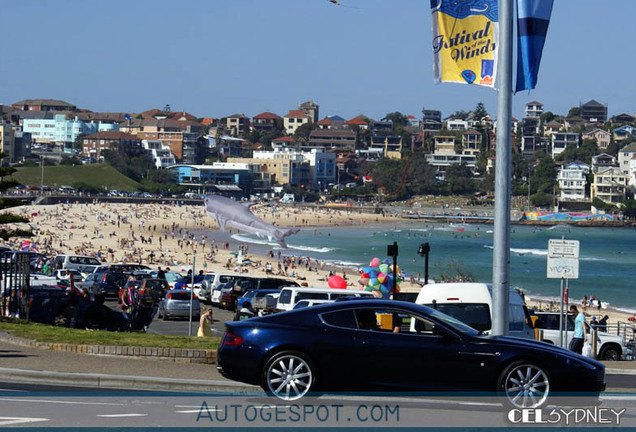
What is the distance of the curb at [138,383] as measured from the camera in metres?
10.0

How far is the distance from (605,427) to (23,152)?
566 feet

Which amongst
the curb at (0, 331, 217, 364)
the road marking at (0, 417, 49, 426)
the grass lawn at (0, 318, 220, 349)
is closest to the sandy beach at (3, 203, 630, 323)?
the grass lawn at (0, 318, 220, 349)

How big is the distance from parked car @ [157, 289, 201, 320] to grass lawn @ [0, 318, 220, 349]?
12.1 m

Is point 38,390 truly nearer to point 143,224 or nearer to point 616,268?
point 616,268

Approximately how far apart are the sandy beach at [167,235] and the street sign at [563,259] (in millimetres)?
27428

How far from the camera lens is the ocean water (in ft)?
206

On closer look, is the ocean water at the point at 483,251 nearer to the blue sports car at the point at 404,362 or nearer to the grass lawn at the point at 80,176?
the blue sports car at the point at 404,362

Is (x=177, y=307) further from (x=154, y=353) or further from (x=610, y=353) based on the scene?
(x=154, y=353)

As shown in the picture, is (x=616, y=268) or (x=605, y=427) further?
(x=616, y=268)

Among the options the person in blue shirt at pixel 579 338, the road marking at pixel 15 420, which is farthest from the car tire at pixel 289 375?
the person in blue shirt at pixel 579 338

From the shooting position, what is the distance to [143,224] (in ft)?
324

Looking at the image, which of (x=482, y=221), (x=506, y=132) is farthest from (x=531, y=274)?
(x=482, y=221)

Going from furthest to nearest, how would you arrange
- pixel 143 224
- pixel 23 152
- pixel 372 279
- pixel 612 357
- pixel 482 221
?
1. pixel 23 152
2. pixel 482 221
3. pixel 143 224
4. pixel 372 279
5. pixel 612 357

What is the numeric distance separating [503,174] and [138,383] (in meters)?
4.47
